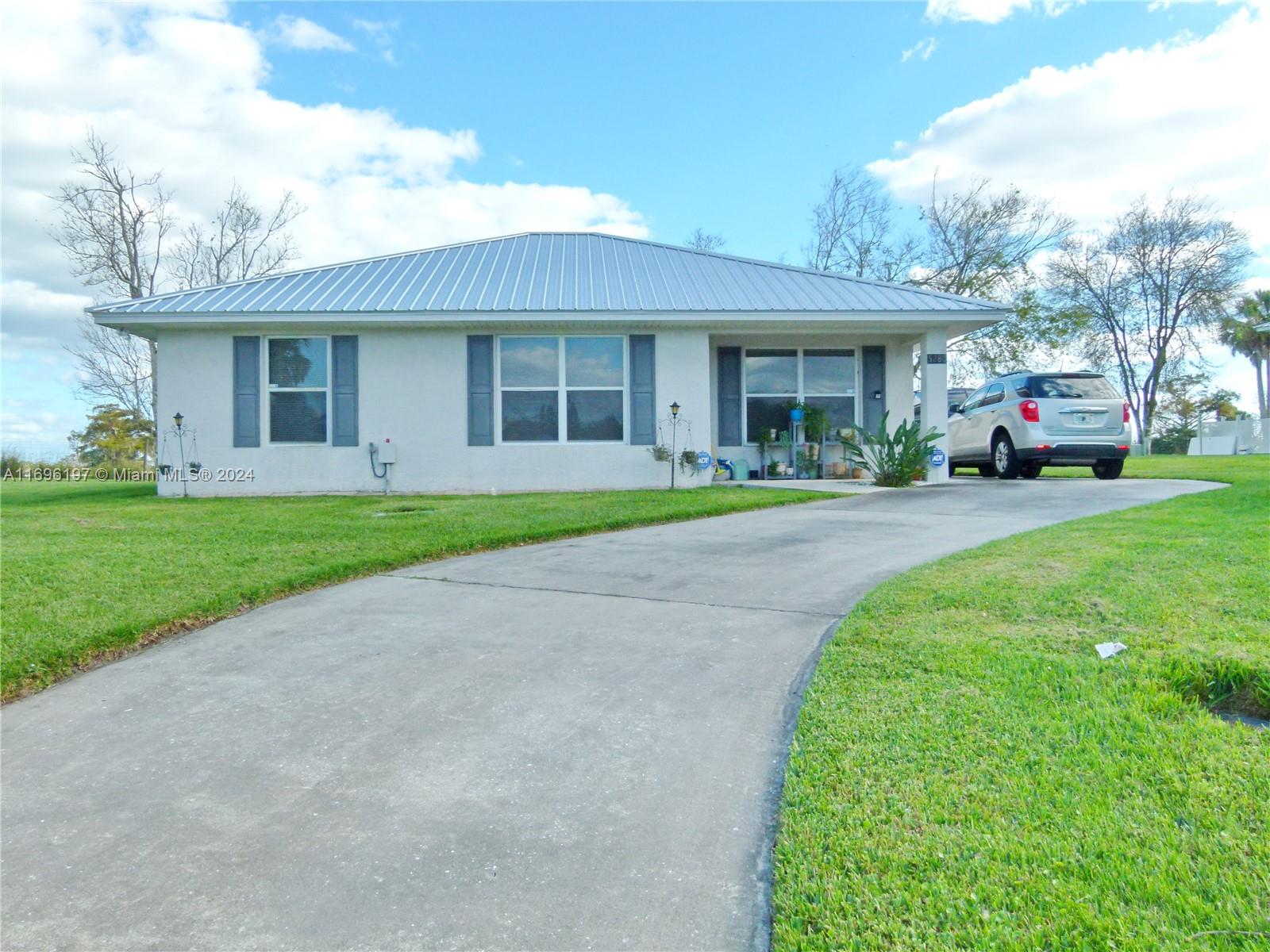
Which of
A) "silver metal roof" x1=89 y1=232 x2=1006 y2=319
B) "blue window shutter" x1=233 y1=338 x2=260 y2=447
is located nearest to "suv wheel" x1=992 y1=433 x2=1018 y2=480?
"silver metal roof" x1=89 y1=232 x2=1006 y2=319

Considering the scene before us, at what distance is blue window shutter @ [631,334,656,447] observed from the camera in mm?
11992

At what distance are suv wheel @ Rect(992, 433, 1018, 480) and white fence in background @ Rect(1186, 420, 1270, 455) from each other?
16.3 m

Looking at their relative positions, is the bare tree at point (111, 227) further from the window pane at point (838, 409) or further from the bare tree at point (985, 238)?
the bare tree at point (985, 238)

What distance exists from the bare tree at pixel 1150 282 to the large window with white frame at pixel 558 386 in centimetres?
2450

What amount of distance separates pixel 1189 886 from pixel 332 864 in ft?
6.92

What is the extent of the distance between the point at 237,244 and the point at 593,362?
814 inches

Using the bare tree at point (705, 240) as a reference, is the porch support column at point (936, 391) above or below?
below

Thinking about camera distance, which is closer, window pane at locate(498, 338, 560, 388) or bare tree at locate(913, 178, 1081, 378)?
window pane at locate(498, 338, 560, 388)

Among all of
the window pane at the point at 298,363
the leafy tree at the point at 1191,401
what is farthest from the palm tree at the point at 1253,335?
the window pane at the point at 298,363

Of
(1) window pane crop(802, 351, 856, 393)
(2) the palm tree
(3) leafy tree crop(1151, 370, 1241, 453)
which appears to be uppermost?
(2) the palm tree

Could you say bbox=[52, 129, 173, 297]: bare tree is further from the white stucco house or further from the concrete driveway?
the concrete driveway

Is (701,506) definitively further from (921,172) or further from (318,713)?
(921,172)

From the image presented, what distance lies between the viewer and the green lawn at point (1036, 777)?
1709 mm

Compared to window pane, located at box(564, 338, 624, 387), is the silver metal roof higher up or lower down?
higher up
